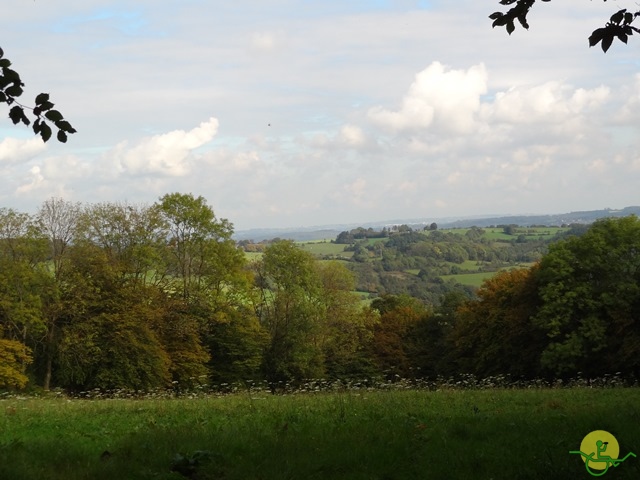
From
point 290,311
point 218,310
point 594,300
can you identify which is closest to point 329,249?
point 290,311

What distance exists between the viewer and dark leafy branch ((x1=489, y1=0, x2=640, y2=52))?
7508mm

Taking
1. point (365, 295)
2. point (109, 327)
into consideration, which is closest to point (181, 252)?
point (109, 327)

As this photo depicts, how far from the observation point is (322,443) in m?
9.08

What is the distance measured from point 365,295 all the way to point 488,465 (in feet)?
346

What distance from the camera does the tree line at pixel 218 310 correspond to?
4372 cm

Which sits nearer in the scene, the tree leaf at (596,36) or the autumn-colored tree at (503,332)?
the tree leaf at (596,36)

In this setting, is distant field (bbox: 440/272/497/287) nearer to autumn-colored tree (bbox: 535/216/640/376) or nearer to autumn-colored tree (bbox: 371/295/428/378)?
autumn-colored tree (bbox: 371/295/428/378)

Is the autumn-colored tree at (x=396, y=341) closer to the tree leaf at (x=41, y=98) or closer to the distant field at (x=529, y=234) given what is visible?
the tree leaf at (x=41, y=98)

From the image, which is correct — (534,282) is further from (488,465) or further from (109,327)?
(488,465)

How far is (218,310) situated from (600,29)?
47.2 m

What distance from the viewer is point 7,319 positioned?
43.7 metres

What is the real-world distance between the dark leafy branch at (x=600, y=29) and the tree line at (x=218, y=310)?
35.3 m

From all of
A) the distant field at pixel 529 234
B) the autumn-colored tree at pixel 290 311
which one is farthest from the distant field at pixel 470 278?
the autumn-colored tree at pixel 290 311

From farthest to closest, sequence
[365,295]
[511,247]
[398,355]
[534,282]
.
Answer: [511,247], [365,295], [398,355], [534,282]
